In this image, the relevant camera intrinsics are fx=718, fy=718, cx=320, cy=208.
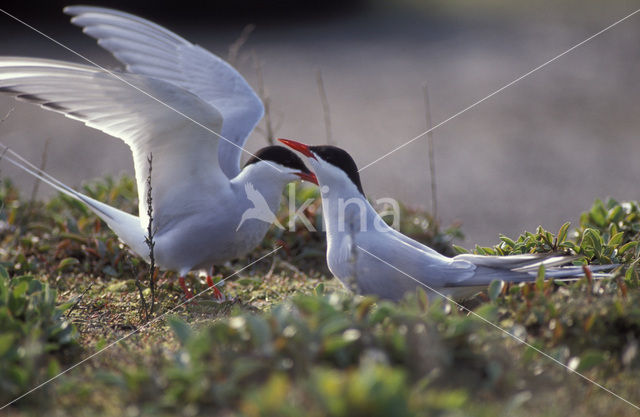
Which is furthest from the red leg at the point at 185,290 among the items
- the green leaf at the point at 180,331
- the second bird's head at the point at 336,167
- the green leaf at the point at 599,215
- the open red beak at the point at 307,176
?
the green leaf at the point at 599,215

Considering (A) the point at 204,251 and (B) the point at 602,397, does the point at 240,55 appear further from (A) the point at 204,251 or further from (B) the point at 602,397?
(B) the point at 602,397

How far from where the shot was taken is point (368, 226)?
3340 mm

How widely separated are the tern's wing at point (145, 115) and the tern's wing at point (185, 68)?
488mm

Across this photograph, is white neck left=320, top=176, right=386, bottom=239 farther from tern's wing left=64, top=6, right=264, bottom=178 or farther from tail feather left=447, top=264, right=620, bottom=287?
tern's wing left=64, top=6, right=264, bottom=178

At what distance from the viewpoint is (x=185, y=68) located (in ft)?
14.5

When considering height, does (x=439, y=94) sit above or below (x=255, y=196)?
below

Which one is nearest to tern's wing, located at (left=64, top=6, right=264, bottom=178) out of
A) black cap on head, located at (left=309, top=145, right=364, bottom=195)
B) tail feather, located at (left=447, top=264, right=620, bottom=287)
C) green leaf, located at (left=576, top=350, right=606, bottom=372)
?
black cap on head, located at (left=309, top=145, right=364, bottom=195)

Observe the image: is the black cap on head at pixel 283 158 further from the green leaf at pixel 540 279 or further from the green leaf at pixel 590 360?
the green leaf at pixel 590 360

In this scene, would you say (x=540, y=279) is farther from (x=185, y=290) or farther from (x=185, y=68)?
(x=185, y=68)

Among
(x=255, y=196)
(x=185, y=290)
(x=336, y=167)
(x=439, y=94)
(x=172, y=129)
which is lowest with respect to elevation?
(x=439, y=94)

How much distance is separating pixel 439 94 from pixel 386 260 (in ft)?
22.8

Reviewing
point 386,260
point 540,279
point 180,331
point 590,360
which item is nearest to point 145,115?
point 386,260

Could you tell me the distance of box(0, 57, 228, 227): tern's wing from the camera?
3350 millimetres

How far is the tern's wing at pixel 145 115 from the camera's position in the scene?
335 centimetres
